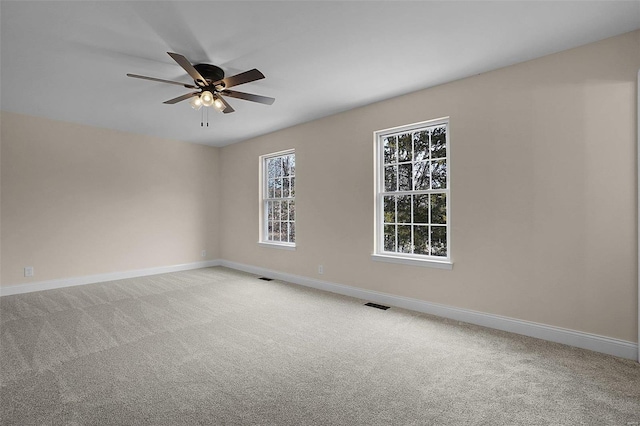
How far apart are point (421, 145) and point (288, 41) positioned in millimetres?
2011

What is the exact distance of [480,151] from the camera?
3260mm

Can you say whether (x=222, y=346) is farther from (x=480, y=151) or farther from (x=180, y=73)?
(x=480, y=151)

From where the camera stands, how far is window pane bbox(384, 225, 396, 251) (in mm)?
4070

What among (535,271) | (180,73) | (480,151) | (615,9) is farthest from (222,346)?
(615,9)

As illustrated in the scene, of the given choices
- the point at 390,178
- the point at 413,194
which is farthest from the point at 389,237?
the point at 390,178

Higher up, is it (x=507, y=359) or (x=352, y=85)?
(x=352, y=85)

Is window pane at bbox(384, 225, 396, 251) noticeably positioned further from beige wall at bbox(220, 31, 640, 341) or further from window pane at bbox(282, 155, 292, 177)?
window pane at bbox(282, 155, 292, 177)

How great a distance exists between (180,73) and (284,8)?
1578 millimetres

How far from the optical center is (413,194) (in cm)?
384

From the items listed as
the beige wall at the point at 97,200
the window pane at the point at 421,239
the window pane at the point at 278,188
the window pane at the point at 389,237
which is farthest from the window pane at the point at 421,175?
the beige wall at the point at 97,200

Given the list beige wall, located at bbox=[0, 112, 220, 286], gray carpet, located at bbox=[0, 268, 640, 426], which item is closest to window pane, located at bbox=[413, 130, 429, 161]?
gray carpet, located at bbox=[0, 268, 640, 426]

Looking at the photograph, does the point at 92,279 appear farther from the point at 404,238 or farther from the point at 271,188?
the point at 404,238

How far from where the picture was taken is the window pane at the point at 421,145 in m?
3.76

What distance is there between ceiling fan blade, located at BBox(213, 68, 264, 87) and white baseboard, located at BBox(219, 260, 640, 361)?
292cm
